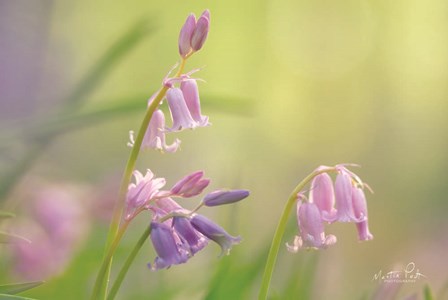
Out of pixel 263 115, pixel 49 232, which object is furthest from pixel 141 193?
pixel 263 115

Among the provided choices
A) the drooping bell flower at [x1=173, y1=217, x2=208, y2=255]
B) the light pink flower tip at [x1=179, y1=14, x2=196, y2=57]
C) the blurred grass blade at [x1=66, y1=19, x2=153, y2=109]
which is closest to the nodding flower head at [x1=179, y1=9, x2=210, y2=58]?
the light pink flower tip at [x1=179, y1=14, x2=196, y2=57]

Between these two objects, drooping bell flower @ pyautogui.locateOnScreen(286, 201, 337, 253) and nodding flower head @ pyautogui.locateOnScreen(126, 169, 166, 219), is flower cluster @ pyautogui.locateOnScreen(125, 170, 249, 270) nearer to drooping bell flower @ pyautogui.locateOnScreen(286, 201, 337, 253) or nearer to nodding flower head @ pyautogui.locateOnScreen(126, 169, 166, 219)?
nodding flower head @ pyautogui.locateOnScreen(126, 169, 166, 219)

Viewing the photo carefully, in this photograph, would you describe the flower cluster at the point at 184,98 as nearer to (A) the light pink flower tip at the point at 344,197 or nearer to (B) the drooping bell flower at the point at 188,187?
(B) the drooping bell flower at the point at 188,187

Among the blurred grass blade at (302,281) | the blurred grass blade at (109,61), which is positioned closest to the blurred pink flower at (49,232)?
the blurred grass blade at (109,61)

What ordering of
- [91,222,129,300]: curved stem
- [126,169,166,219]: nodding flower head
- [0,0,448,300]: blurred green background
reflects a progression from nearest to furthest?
[91,222,129,300]: curved stem < [126,169,166,219]: nodding flower head < [0,0,448,300]: blurred green background

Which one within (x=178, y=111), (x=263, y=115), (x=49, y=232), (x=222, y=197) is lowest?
(x=263, y=115)

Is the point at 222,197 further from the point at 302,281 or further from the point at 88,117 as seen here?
the point at 302,281
